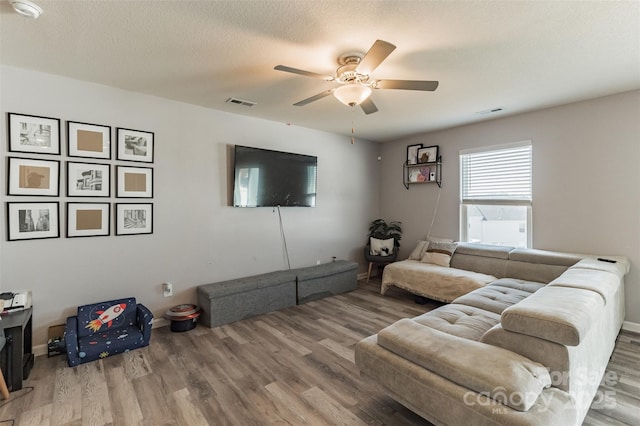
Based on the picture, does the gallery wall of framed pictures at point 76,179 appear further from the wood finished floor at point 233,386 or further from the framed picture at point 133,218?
the wood finished floor at point 233,386

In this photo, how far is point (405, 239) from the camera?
5.23 meters

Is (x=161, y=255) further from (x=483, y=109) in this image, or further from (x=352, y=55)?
(x=483, y=109)

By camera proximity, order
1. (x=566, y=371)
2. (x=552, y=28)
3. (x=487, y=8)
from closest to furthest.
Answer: (x=566, y=371), (x=487, y=8), (x=552, y=28)

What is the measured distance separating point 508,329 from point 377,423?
955 mm

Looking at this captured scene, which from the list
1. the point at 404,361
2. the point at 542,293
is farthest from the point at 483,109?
the point at 404,361

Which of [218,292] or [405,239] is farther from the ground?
[405,239]

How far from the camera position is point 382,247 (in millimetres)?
4887

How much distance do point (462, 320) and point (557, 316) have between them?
917mm

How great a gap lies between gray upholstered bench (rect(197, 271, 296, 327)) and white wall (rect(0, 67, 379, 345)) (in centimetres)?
25

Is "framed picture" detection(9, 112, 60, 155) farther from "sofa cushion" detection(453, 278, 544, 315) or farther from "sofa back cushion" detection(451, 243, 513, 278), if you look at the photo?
"sofa back cushion" detection(451, 243, 513, 278)

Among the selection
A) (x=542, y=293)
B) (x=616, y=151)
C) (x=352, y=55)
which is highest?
(x=352, y=55)

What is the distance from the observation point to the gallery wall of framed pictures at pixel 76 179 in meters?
2.51

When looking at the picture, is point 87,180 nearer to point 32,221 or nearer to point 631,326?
point 32,221

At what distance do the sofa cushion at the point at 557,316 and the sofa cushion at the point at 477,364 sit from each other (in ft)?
0.50
